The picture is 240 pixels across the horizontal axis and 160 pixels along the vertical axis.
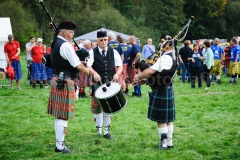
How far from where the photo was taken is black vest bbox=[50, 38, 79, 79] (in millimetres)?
4746

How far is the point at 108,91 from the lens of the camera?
5125 mm

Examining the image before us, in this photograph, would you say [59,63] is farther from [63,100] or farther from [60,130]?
[60,130]

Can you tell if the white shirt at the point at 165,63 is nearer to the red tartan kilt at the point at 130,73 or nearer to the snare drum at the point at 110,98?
the snare drum at the point at 110,98

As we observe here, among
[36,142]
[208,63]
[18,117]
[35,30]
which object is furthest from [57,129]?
[35,30]

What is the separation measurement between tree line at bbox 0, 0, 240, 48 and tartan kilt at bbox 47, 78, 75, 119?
29.4 m

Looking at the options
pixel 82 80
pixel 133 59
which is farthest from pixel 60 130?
pixel 133 59

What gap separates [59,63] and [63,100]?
504mm

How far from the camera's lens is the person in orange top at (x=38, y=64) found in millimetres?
11547

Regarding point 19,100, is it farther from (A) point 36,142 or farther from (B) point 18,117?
(A) point 36,142

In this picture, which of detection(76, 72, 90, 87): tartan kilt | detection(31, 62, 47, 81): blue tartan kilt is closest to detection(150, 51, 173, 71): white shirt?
detection(76, 72, 90, 87): tartan kilt

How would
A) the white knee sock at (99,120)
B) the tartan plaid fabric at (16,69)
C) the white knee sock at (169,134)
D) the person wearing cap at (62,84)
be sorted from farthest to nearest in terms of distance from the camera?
the tartan plaid fabric at (16,69)
the white knee sock at (99,120)
the white knee sock at (169,134)
the person wearing cap at (62,84)

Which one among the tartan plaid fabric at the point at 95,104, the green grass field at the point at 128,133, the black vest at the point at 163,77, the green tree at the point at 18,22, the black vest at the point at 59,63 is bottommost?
the green grass field at the point at 128,133

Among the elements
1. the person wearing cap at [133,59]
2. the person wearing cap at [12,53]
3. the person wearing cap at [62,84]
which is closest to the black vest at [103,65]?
the person wearing cap at [62,84]

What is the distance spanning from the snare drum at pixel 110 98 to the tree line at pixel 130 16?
29337 mm
